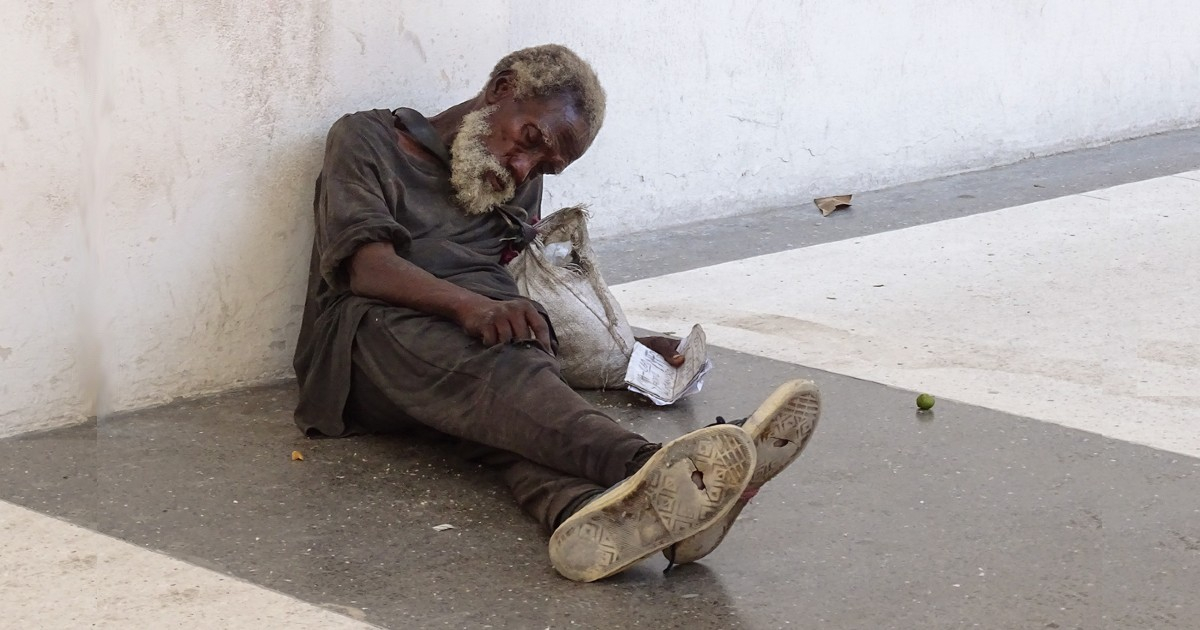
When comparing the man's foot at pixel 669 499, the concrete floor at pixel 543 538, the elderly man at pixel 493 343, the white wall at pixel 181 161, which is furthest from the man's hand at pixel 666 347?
the man's foot at pixel 669 499

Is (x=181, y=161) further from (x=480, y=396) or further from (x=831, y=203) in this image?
(x=831, y=203)

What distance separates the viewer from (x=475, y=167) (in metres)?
3.49

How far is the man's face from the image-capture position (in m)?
3.48

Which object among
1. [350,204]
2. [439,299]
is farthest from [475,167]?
[439,299]

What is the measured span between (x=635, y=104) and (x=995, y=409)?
2.51 meters

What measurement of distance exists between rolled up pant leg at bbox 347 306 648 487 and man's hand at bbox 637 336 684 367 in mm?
787

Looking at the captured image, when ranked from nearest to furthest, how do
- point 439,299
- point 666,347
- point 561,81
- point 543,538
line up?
point 543,538 < point 439,299 < point 561,81 < point 666,347

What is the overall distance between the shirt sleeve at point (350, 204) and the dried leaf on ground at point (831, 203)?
3.21 meters

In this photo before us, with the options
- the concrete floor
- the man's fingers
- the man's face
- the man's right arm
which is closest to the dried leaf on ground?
the concrete floor

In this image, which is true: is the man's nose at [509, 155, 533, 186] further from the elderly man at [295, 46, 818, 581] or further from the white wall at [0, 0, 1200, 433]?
→ the white wall at [0, 0, 1200, 433]

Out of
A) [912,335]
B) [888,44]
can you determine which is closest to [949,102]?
[888,44]

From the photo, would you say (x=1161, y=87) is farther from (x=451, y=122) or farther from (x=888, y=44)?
(x=451, y=122)

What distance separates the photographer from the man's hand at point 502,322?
3.09 metres

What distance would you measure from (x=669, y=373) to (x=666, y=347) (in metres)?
0.11
